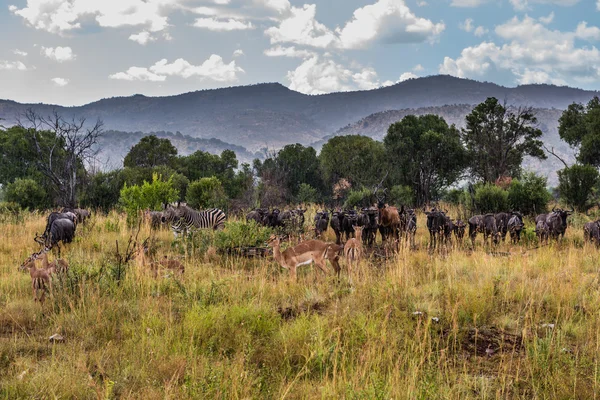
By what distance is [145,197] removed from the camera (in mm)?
17062

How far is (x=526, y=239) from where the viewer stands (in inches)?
551

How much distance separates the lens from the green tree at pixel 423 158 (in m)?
29.9

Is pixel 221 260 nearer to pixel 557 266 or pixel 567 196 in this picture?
pixel 557 266

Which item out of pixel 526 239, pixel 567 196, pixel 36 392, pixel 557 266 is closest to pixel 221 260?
pixel 36 392

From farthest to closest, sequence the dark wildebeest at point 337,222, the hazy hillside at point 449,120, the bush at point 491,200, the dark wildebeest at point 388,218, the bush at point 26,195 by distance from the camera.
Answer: the hazy hillside at point 449,120 < the bush at point 26,195 < the bush at point 491,200 < the dark wildebeest at point 388,218 < the dark wildebeest at point 337,222

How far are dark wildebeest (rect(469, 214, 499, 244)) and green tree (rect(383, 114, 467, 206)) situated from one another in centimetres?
1554

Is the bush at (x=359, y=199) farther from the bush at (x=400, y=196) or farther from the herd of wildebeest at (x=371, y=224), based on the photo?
the herd of wildebeest at (x=371, y=224)

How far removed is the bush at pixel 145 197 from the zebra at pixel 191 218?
193cm

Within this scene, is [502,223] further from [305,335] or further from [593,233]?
[305,335]

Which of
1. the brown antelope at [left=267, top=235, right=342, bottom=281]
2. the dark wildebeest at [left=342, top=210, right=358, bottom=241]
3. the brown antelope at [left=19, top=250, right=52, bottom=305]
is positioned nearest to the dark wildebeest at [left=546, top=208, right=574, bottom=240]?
the dark wildebeest at [left=342, top=210, right=358, bottom=241]

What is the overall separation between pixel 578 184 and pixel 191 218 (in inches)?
705

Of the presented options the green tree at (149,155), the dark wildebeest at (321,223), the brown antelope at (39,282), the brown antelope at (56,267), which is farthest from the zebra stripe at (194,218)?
the green tree at (149,155)

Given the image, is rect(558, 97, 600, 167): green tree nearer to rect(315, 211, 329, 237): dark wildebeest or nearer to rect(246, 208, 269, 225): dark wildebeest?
rect(315, 211, 329, 237): dark wildebeest

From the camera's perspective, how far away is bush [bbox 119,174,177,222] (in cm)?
1673
